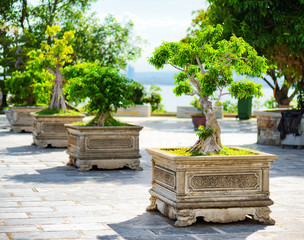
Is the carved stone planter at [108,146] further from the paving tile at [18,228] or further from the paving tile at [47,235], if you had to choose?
the paving tile at [47,235]

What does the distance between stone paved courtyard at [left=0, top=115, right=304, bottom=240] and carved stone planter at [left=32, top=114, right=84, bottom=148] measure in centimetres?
233

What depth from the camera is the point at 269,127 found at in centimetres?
1653

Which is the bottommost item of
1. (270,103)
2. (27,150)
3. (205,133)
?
(27,150)

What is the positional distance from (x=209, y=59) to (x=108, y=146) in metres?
4.42

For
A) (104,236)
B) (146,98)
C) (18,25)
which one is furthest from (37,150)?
(146,98)

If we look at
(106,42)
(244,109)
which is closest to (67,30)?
(106,42)

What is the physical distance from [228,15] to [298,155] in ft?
14.7

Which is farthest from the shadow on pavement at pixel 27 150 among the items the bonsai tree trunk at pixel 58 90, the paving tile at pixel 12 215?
the paving tile at pixel 12 215

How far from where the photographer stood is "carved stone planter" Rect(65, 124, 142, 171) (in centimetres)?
1076

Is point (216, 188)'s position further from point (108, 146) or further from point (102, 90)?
point (102, 90)

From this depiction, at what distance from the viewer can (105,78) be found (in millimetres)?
10969

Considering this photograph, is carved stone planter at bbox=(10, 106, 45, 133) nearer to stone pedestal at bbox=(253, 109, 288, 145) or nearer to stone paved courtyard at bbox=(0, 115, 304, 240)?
stone paved courtyard at bbox=(0, 115, 304, 240)

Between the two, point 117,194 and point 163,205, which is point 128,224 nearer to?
point 163,205

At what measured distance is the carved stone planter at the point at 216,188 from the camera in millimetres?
6277
